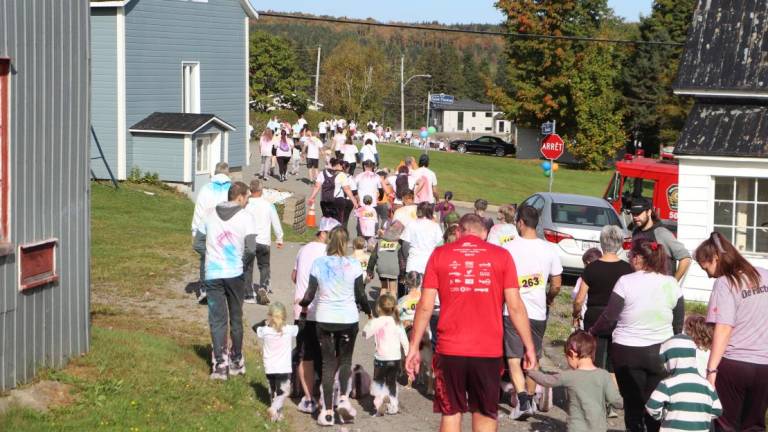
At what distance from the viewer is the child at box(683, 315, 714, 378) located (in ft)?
26.7

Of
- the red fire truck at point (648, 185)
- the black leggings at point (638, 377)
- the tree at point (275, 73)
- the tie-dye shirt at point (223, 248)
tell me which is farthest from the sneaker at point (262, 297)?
the tree at point (275, 73)

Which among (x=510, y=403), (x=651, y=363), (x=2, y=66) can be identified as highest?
(x=2, y=66)

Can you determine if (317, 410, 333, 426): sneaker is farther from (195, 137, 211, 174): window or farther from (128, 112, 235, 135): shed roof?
(195, 137, 211, 174): window

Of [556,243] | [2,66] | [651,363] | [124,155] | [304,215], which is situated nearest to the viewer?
[651,363]

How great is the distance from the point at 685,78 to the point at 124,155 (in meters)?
17.0

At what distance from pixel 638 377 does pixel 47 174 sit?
18.0 ft

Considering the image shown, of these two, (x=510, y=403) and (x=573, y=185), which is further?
(x=573, y=185)

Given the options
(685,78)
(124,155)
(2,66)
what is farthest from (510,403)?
(124,155)

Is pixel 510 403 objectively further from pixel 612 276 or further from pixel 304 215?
pixel 304 215

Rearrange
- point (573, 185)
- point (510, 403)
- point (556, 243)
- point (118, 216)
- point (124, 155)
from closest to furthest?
point (510, 403)
point (556, 243)
point (118, 216)
point (124, 155)
point (573, 185)

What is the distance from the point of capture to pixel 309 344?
998 centimetres

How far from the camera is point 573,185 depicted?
55.9 meters

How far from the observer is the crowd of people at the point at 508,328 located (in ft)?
24.7

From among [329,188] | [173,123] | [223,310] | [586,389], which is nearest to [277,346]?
[223,310]
